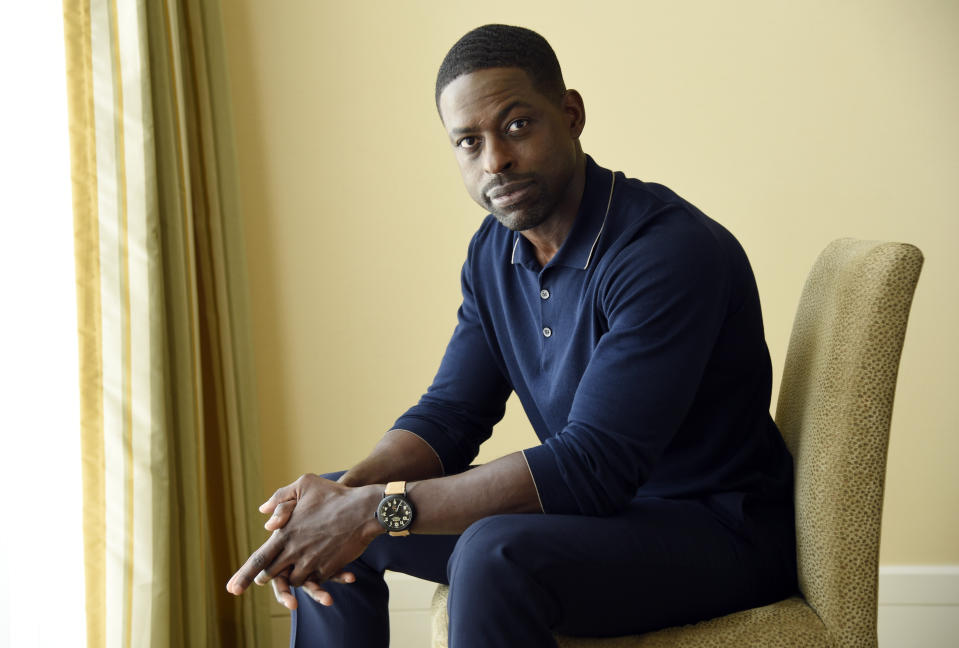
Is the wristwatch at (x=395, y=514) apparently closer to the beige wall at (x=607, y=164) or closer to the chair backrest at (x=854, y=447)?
the chair backrest at (x=854, y=447)

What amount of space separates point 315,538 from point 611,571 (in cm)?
42

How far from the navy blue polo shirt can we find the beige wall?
92 cm

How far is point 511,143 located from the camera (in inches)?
53.7

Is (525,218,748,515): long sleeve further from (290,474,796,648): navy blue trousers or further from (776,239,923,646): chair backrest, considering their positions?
(776,239,923,646): chair backrest

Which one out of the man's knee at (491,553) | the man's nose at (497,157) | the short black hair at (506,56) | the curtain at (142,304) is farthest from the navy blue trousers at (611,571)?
the curtain at (142,304)

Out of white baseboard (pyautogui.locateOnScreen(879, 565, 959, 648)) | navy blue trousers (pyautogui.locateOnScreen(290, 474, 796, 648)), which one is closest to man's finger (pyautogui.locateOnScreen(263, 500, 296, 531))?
navy blue trousers (pyautogui.locateOnScreen(290, 474, 796, 648))

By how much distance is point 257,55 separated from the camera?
2379mm

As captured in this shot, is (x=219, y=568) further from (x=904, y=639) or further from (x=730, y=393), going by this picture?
(x=904, y=639)

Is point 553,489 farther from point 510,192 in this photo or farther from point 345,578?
point 510,192

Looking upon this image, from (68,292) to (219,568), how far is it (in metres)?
0.85

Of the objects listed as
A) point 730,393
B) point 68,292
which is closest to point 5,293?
point 68,292

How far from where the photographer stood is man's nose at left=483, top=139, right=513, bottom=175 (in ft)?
4.43

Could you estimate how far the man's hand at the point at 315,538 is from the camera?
1.20 meters

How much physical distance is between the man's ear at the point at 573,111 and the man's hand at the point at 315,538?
0.68 meters
